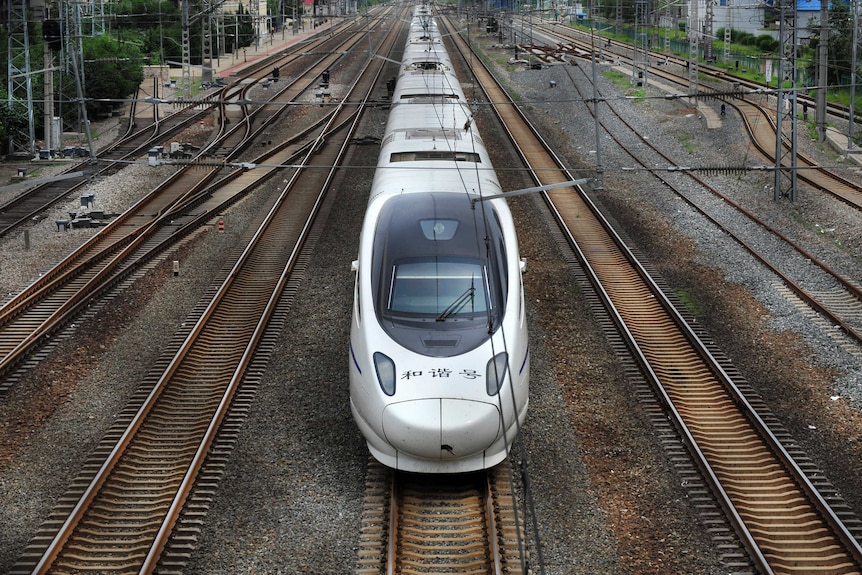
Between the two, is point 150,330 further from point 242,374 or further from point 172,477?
point 172,477

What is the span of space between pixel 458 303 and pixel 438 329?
19.5 inches

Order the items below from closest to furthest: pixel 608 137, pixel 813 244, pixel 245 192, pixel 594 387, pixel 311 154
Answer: pixel 594 387, pixel 813 244, pixel 245 192, pixel 311 154, pixel 608 137

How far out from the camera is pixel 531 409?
12.4 m

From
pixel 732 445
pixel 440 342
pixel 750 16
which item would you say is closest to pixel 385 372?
pixel 440 342

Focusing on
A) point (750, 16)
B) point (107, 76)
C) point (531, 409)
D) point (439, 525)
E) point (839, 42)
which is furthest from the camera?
point (750, 16)

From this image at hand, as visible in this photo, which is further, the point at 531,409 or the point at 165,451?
the point at 531,409

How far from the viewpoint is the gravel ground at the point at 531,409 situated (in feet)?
31.4

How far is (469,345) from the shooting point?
10383mm

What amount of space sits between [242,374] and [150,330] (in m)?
2.63

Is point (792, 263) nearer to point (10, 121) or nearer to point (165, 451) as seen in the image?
point (165, 451)

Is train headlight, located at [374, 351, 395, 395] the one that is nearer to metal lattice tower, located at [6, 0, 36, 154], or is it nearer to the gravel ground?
the gravel ground

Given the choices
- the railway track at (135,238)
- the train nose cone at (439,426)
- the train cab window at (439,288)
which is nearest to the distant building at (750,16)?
the railway track at (135,238)

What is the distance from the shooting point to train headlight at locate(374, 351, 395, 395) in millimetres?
9992

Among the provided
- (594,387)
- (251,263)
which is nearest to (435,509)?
(594,387)
